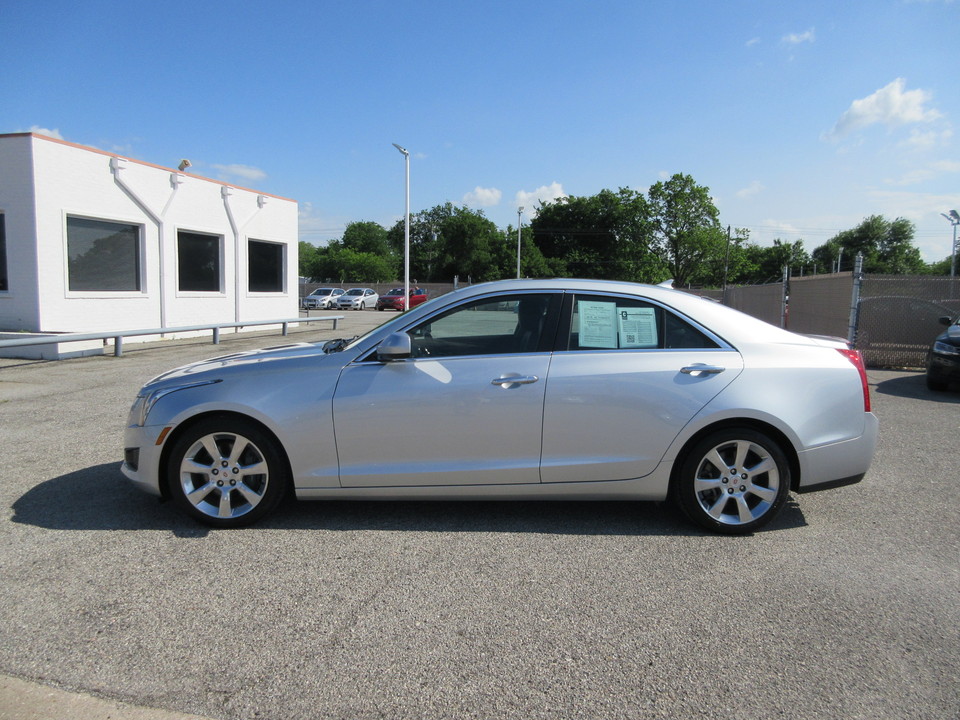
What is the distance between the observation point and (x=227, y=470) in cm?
412

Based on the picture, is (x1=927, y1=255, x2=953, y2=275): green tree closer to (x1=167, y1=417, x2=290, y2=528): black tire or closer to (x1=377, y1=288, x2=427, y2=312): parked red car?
(x1=377, y1=288, x2=427, y2=312): parked red car

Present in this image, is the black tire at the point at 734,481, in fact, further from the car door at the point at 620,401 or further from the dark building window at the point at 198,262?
the dark building window at the point at 198,262

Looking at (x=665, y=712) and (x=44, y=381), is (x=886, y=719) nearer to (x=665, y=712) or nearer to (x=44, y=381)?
(x=665, y=712)

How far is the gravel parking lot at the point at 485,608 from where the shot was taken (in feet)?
8.47

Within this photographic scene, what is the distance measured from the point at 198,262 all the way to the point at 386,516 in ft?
53.5

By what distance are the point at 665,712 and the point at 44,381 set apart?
1062 cm

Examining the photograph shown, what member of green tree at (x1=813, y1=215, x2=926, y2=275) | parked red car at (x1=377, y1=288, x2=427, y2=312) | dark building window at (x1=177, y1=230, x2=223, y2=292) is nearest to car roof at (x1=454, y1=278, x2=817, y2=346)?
dark building window at (x1=177, y1=230, x2=223, y2=292)

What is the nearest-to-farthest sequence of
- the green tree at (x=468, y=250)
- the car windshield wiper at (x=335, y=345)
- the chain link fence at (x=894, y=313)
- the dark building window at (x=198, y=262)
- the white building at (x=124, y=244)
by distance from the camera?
the car windshield wiper at (x=335, y=345), the chain link fence at (x=894, y=313), the white building at (x=124, y=244), the dark building window at (x=198, y=262), the green tree at (x=468, y=250)

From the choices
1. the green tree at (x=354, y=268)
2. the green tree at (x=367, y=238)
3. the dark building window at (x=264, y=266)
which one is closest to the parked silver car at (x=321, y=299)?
the dark building window at (x=264, y=266)

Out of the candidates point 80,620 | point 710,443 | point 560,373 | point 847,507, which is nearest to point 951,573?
point 847,507

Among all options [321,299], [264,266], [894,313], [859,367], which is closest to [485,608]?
[859,367]

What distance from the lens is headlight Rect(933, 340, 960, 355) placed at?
9705mm

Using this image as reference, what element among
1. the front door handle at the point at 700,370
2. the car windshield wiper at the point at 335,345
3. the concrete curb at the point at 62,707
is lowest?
the concrete curb at the point at 62,707

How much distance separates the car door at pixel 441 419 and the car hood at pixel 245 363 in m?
0.24
